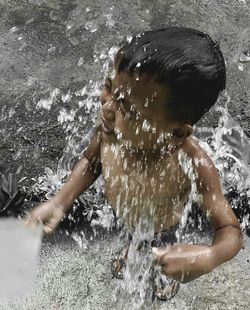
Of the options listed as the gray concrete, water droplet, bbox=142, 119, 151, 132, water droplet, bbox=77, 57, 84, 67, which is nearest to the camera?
water droplet, bbox=142, 119, 151, 132

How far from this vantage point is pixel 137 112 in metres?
1.75

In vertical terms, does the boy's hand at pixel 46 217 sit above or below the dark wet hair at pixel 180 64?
below

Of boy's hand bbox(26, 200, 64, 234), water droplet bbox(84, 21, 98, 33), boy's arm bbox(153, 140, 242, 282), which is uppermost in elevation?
boy's arm bbox(153, 140, 242, 282)

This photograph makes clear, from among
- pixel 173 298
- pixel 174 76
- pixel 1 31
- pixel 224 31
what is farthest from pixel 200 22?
pixel 174 76

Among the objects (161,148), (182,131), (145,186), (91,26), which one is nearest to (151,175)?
(145,186)

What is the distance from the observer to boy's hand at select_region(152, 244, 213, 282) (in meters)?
1.69

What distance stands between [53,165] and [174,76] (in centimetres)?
125

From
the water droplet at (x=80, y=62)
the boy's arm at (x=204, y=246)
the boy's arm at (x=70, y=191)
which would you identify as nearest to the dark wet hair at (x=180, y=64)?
the boy's arm at (x=204, y=246)

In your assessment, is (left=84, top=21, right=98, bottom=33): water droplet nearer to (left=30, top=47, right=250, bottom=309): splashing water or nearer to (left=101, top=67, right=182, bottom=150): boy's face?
(left=30, top=47, right=250, bottom=309): splashing water

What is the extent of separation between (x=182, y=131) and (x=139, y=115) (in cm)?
16

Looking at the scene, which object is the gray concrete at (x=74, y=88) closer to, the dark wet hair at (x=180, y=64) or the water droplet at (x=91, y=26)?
the water droplet at (x=91, y=26)

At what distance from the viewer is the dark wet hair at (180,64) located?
1626 millimetres

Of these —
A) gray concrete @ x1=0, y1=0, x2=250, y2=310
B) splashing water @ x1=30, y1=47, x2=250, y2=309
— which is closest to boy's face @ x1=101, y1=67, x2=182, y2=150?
splashing water @ x1=30, y1=47, x2=250, y2=309

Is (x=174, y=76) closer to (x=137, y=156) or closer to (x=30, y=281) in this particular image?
(x=137, y=156)
